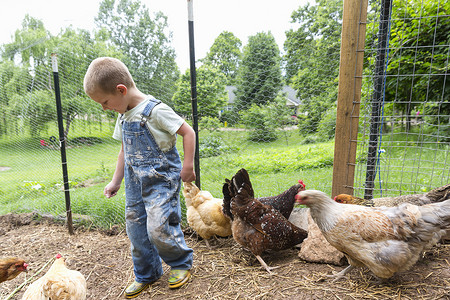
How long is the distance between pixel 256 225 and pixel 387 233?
106 centimetres

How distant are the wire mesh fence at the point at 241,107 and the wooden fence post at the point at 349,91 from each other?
182 mm

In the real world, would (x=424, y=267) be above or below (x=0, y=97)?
below

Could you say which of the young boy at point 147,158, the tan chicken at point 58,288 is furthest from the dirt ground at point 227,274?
the tan chicken at point 58,288

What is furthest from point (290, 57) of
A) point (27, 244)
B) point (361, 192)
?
point (27, 244)

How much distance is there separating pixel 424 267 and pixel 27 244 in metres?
4.19

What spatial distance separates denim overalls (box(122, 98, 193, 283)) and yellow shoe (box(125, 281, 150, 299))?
0.14 m

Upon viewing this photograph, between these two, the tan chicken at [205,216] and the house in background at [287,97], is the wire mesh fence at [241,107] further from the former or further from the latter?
the tan chicken at [205,216]

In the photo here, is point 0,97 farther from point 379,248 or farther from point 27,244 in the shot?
point 379,248

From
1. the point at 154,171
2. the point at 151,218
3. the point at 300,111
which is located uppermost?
the point at 300,111

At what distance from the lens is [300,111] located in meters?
3.37

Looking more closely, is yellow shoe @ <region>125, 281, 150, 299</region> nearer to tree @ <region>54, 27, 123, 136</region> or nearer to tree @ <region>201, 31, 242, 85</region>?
tree @ <region>201, 31, 242, 85</region>

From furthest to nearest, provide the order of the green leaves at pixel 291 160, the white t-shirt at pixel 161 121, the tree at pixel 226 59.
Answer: the green leaves at pixel 291 160
the tree at pixel 226 59
the white t-shirt at pixel 161 121

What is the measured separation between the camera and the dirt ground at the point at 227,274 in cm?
189

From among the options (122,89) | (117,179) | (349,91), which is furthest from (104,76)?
(349,91)
